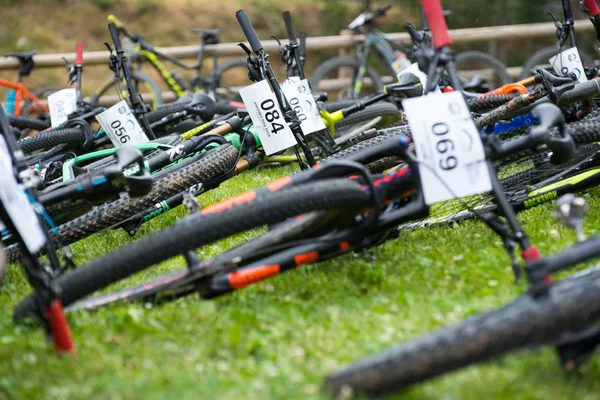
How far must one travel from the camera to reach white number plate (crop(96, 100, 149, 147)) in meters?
4.25

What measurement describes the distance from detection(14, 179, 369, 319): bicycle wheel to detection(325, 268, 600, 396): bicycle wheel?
0.66 metres

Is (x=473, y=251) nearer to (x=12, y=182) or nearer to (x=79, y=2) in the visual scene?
(x=12, y=182)

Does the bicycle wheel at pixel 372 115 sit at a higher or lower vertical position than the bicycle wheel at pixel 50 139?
lower

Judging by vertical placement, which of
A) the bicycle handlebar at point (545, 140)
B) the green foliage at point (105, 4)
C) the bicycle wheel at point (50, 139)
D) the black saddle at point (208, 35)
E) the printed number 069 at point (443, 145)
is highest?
the green foliage at point (105, 4)

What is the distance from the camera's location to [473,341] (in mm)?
1675

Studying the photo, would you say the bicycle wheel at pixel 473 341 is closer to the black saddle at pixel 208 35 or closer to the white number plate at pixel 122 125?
the white number plate at pixel 122 125

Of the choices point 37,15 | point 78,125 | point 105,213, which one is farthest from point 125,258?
point 37,15

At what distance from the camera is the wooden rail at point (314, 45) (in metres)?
8.19

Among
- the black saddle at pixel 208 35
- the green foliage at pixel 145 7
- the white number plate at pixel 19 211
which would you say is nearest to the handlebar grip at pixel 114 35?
the white number plate at pixel 19 211

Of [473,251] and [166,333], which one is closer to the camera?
[166,333]

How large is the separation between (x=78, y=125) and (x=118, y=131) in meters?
0.50

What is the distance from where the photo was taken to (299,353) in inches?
83.0

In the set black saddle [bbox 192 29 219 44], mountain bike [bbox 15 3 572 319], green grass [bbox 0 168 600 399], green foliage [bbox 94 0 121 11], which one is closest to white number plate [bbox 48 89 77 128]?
green grass [bbox 0 168 600 399]

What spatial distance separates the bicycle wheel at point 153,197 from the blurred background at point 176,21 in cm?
1225
